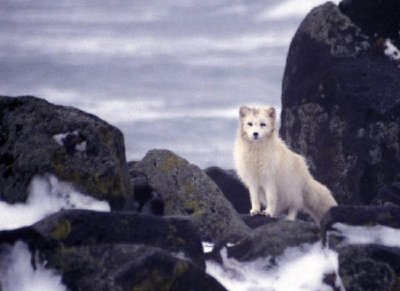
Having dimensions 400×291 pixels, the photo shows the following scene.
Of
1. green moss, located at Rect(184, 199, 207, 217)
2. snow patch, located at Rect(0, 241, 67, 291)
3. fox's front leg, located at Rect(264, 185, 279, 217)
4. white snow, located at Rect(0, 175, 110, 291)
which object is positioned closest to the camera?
snow patch, located at Rect(0, 241, 67, 291)

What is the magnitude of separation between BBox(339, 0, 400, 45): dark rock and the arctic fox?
17.5 feet

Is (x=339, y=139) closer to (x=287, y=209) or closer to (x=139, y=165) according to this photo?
(x=287, y=209)

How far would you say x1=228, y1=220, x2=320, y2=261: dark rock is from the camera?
10.1m

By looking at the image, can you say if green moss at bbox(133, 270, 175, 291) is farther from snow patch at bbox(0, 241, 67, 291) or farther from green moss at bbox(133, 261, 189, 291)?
snow patch at bbox(0, 241, 67, 291)

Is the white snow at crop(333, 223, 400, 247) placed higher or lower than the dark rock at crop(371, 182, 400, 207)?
higher

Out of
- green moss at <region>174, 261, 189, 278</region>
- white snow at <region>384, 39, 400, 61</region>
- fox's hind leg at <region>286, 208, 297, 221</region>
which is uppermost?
white snow at <region>384, 39, 400, 61</region>

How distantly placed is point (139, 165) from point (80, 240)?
6.09 meters

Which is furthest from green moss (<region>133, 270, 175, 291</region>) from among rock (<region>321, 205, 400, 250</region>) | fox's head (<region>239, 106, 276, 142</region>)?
fox's head (<region>239, 106, 276, 142</region>)

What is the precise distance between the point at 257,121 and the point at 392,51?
5872 mm

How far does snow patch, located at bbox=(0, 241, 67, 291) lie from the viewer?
832 cm

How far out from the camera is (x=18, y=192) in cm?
977

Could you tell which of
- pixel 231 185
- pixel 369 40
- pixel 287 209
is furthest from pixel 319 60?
pixel 287 209

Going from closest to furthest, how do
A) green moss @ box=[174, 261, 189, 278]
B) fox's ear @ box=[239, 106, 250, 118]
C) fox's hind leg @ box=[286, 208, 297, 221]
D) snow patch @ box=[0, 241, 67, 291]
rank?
green moss @ box=[174, 261, 189, 278] → snow patch @ box=[0, 241, 67, 291] → fox's ear @ box=[239, 106, 250, 118] → fox's hind leg @ box=[286, 208, 297, 221]

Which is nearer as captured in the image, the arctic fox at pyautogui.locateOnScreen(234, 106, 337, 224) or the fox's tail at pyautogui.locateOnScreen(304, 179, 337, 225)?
the arctic fox at pyautogui.locateOnScreen(234, 106, 337, 224)
